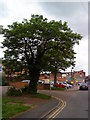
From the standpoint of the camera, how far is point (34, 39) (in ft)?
115

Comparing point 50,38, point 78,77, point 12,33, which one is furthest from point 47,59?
point 78,77

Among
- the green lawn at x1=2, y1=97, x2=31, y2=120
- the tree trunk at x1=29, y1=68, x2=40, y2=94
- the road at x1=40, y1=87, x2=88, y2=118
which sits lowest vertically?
the road at x1=40, y1=87, x2=88, y2=118

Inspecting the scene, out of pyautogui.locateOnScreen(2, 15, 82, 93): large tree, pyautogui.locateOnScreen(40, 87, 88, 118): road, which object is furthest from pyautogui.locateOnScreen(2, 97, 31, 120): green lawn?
pyautogui.locateOnScreen(2, 15, 82, 93): large tree

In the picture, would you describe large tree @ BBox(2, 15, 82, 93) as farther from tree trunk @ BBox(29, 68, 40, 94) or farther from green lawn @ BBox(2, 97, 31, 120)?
green lawn @ BBox(2, 97, 31, 120)

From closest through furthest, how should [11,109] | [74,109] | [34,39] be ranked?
[11,109]
[74,109]
[34,39]

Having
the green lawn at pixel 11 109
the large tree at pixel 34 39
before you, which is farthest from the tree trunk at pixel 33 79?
the green lawn at pixel 11 109

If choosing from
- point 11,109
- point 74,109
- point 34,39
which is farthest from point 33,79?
point 11,109

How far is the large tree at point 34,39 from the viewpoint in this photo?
3384 cm

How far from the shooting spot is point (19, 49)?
3631cm

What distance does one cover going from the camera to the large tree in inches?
1332

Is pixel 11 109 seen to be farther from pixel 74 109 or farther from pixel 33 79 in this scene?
pixel 33 79

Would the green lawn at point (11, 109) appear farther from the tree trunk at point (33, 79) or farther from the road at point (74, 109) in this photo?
the tree trunk at point (33, 79)

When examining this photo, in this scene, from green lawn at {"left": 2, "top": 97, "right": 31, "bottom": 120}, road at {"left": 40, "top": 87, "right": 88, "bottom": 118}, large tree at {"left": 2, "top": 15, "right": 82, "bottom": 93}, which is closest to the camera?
green lawn at {"left": 2, "top": 97, "right": 31, "bottom": 120}

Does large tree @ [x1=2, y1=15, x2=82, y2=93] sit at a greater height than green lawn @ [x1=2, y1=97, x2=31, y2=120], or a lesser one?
greater
